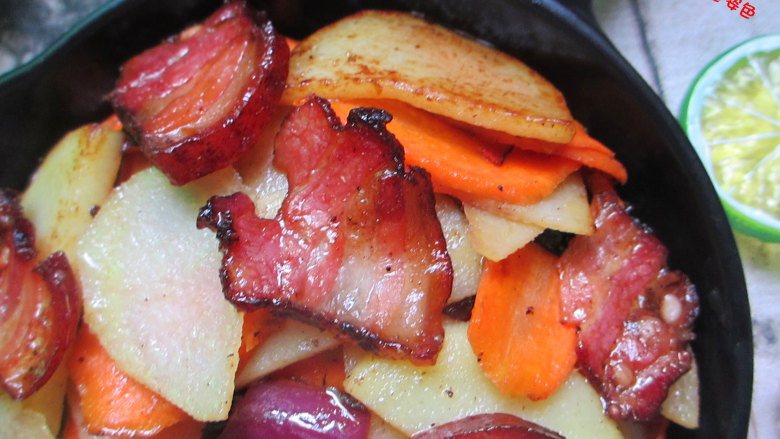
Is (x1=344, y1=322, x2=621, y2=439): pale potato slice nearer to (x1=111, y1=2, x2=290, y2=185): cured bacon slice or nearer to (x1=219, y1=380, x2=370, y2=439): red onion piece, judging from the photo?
(x1=219, y1=380, x2=370, y2=439): red onion piece

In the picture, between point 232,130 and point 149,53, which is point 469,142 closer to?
point 232,130

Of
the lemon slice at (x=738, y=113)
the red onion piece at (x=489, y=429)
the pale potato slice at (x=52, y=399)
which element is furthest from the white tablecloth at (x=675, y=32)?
the pale potato slice at (x=52, y=399)

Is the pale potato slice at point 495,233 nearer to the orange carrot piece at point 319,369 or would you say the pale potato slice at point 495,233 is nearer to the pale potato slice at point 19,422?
the orange carrot piece at point 319,369

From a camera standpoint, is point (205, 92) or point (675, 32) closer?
point (205, 92)

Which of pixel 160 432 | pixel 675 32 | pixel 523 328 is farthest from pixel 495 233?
pixel 675 32

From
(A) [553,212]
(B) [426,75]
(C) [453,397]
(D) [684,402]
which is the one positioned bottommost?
(D) [684,402]

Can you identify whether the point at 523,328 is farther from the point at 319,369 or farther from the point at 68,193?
the point at 68,193

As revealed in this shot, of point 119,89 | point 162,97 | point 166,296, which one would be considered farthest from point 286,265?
point 119,89
